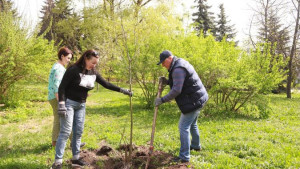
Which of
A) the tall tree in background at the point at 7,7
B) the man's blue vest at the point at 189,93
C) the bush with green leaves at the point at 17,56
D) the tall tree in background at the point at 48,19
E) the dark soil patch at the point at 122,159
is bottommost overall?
the dark soil patch at the point at 122,159

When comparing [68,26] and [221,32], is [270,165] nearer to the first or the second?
[68,26]

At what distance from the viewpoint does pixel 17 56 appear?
28.1 ft

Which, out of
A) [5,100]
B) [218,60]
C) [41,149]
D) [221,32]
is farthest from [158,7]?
[221,32]

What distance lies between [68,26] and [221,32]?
855 inches

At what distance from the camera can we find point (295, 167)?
3.51 m

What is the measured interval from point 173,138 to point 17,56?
23.2 feet

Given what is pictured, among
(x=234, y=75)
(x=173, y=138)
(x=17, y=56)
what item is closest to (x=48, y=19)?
(x=17, y=56)

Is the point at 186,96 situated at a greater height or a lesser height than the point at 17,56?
lesser

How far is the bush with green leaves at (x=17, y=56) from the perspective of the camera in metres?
8.30

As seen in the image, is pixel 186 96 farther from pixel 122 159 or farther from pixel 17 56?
pixel 17 56

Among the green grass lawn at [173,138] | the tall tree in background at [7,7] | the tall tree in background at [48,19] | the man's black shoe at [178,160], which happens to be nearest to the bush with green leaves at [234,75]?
the green grass lawn at [173,138]

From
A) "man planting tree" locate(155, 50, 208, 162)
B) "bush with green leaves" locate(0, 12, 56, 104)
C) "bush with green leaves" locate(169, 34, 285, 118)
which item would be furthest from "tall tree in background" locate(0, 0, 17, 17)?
"man planting tree" locate(155, 50, 208, 162)

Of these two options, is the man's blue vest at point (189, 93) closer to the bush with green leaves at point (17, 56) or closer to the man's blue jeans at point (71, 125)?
the man's blue jeans at point (71, 125)

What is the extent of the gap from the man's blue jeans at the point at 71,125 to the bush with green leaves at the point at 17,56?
6.01 metres
